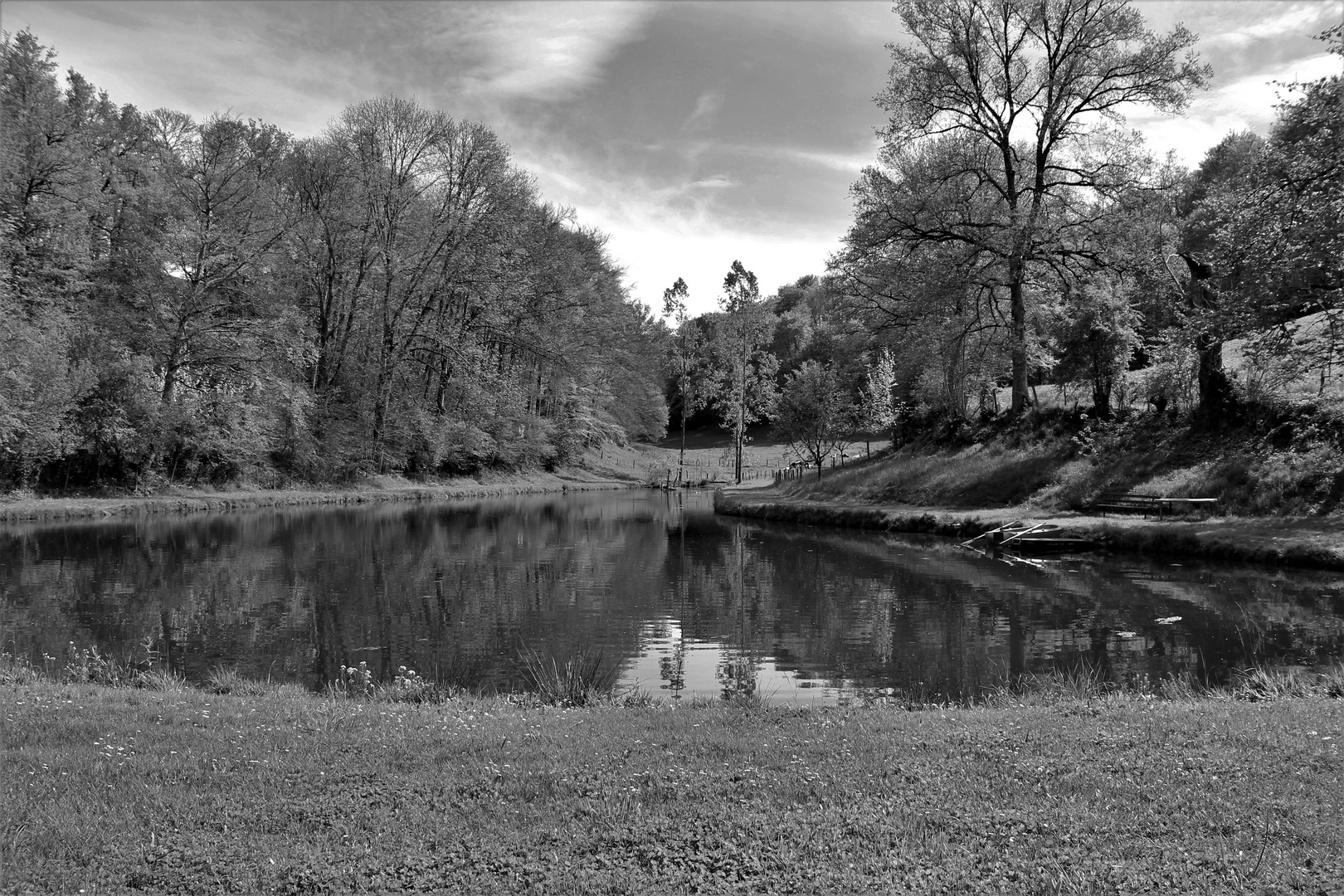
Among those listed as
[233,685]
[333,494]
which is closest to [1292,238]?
[233,685]

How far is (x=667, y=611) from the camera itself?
15.8 m

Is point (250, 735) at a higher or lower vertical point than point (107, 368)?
lower

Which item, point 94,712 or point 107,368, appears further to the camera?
point 107,368

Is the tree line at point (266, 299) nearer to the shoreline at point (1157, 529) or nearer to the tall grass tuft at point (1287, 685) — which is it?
the shoreline at point (1157, 529)

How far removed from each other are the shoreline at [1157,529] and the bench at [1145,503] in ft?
2.10

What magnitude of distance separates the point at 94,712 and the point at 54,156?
111ft

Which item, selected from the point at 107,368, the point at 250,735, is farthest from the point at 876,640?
the point at 107,368

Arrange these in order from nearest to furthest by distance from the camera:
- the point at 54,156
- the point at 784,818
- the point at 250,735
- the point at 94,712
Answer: the point at 784,818, the point at 250,735, the point at 94,712, the point at 54,156

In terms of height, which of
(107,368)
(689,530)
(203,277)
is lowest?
(689,530)

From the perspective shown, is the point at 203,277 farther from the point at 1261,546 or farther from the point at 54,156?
the point at 1261,546

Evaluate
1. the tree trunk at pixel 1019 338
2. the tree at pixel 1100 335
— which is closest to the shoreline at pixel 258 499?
the tree trunk at pixel 1019 338

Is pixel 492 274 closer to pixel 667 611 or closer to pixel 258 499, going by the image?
pixel 258 499

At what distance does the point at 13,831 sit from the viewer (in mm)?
4754

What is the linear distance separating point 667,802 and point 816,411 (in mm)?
35304
